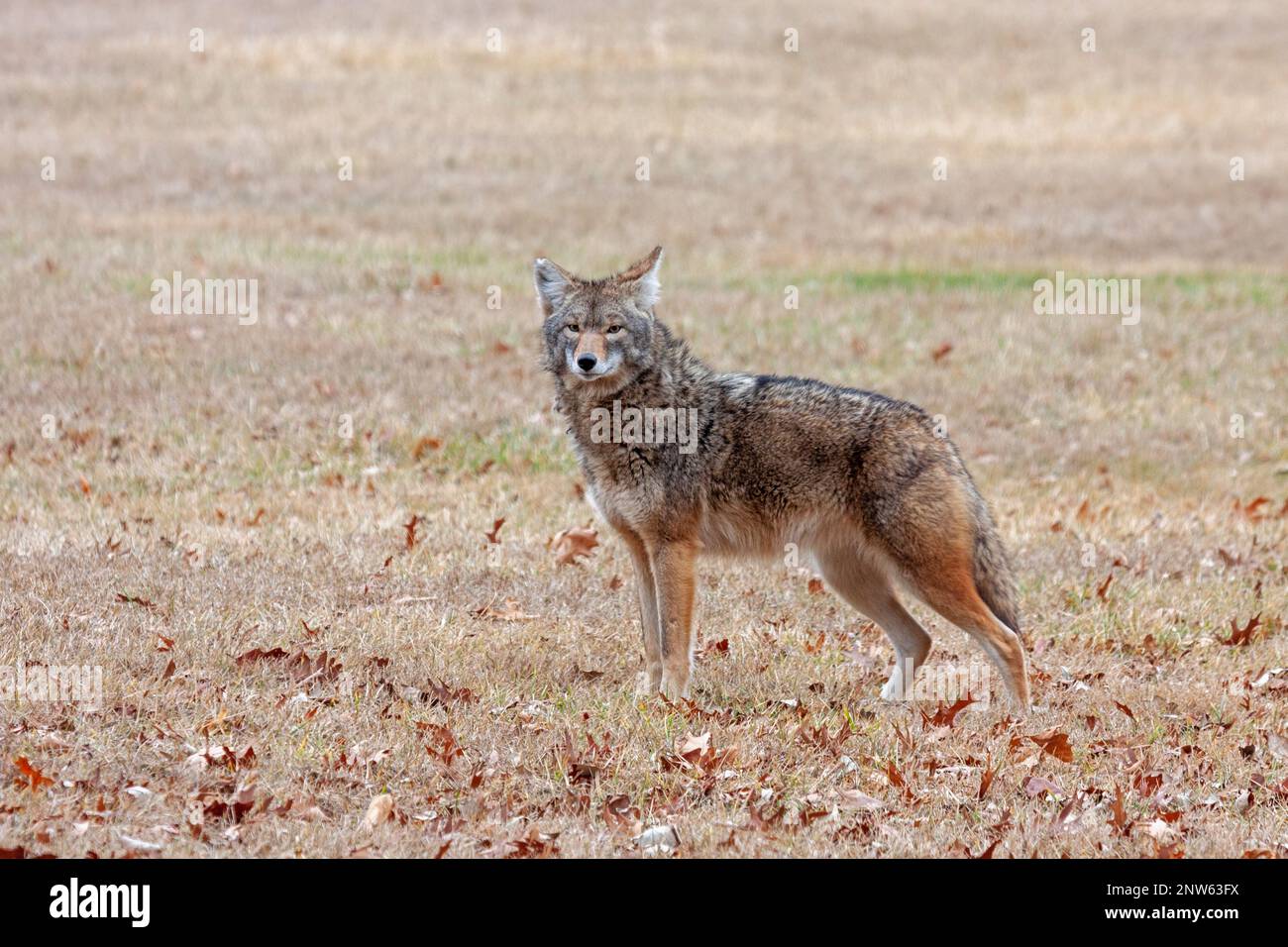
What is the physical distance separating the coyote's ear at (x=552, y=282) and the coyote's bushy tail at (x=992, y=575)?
2.39 meters

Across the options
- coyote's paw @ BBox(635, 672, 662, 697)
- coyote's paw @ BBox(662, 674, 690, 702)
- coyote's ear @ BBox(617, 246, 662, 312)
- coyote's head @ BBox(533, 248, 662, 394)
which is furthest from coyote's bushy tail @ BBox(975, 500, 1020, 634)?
coyote's ear @ BBox(617, 246, 662, 312)

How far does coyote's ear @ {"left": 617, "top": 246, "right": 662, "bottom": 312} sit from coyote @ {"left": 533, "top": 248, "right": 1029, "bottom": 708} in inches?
0.5

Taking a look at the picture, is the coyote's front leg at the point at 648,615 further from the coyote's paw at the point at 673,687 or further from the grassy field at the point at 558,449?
the grassy field at the point at 558,449

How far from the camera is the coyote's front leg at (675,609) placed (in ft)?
24.0

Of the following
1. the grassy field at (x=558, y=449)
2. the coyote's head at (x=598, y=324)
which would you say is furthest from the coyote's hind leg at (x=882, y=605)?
the coyote's head at (x=598, y=324)

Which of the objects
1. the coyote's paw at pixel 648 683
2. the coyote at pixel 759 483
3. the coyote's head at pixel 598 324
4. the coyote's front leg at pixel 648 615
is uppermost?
the coyote's head at pixel 598 324

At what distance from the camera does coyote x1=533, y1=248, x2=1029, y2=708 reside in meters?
7.26

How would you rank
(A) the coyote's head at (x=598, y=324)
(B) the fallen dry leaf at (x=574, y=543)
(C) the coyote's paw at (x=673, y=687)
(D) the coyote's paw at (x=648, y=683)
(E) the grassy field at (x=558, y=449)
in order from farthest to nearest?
(B) the fallen dry leaf at (x=574, y=543)
(A) the coyote's head at (x=598, y=324)
(D) the coyote's paw at (x=648, y=683)
(C) the coyote's paw at (x=673, y=687)
(E) the grassy field at (x=558, y=449)

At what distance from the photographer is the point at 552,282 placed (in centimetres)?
777

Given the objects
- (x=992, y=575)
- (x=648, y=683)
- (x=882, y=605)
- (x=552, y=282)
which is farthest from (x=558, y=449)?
(x=992, y=575)

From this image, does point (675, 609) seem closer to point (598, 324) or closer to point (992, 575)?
point (598, 324)
